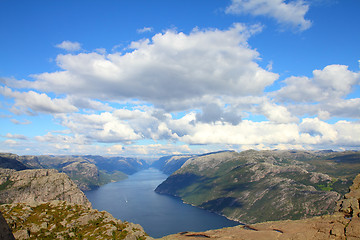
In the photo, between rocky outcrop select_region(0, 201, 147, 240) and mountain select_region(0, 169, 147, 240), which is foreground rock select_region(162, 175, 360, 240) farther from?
mountain select_region(0, 169, 147, 240)

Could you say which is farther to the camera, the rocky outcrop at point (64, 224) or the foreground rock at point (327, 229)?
the rocky outcrop at point (64, 224)

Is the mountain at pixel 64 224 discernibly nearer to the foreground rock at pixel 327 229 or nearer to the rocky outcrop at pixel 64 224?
the rocky outcrop at pixel 64 224

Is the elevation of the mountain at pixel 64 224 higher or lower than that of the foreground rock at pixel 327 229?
lower

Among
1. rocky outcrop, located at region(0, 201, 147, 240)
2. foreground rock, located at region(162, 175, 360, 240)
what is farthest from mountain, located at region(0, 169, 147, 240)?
foreground rock, located at region(162, 175, 360, 240)

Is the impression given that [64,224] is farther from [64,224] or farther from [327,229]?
[327,229]

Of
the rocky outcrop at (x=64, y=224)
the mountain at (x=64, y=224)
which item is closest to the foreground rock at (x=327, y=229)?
the rocky outcrop at (x=64, y=224)

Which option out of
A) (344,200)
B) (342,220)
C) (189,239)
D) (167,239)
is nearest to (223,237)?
(189,239)

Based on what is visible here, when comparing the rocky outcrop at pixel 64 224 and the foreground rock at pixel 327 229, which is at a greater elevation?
the foreground rock at pixel 327 229

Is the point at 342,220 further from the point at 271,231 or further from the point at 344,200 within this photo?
the point at 271,231

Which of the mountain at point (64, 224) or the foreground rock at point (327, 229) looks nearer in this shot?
the foreground rock at point (327, 229)
